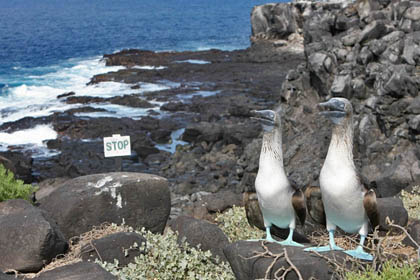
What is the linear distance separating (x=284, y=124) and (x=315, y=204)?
16.6 m

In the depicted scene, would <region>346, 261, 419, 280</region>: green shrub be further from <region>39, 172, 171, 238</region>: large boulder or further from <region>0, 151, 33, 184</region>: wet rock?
<region>0, 151, 33, 184</region>: wet rock

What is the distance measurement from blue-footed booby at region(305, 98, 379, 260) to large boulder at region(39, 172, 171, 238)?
3.68 metres

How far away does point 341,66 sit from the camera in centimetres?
1947

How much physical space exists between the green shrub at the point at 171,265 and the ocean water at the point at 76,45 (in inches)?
762

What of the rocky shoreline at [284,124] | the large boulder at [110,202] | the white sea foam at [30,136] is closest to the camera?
the large boulder at [110,202]

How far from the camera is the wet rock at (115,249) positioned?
233 inches

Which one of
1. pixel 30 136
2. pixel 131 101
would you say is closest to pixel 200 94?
pixel 131 101

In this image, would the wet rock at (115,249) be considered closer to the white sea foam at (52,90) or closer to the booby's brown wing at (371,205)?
the booby's brown wing at (371,205)

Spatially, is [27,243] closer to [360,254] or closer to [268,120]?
[268,120]

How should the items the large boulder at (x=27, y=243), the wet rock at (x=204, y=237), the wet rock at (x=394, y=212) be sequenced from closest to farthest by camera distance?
the large boulder at (x=27, y=243), the wet rock at (x=394, y=212), the wet rock at (x=204, y=237)

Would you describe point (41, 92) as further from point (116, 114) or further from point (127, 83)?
point (116, 114)

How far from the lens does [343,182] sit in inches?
177

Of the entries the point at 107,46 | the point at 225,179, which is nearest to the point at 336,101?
the point at 225,179

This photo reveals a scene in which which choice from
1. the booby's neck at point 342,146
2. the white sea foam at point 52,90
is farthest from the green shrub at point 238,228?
the white sea foam at point 52,90
